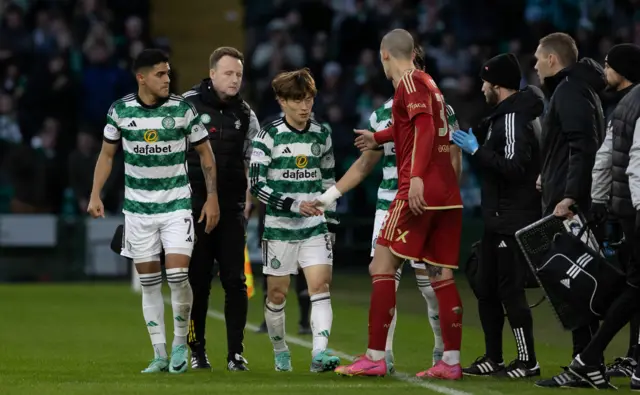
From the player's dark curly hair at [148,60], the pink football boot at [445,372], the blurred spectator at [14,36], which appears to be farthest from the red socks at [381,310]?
the blurred spectator at [14,36]

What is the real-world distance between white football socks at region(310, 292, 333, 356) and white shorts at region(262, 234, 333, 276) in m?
0.26

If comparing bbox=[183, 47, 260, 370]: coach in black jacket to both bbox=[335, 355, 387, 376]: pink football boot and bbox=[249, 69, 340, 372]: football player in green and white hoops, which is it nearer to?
bbox=[249, 69, 340, 372]: football player in green and white hoops

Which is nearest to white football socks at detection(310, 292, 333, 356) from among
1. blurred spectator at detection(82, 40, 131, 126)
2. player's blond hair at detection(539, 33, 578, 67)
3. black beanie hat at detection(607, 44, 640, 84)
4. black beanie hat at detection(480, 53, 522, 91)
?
black beanie hat at detection(480, 53, 522, 91)

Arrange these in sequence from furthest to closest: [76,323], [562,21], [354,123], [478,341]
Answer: [562,21] → [354,123] → [76,323] → [478,341]

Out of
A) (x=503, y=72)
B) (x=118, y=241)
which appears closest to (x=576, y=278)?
(x=503, y=72)

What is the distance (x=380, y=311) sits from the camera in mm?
8992

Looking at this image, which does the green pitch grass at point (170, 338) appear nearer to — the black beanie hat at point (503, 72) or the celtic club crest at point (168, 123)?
the celtic club crest at point (168, 123)

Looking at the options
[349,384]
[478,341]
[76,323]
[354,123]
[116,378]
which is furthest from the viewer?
[354,123]

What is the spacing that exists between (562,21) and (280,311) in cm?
1709

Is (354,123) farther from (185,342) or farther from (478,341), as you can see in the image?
(185,342)

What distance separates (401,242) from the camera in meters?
8.98

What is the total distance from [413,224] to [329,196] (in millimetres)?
757

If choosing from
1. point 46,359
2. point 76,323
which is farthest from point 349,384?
point 76,323

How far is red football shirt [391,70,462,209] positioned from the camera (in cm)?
880
